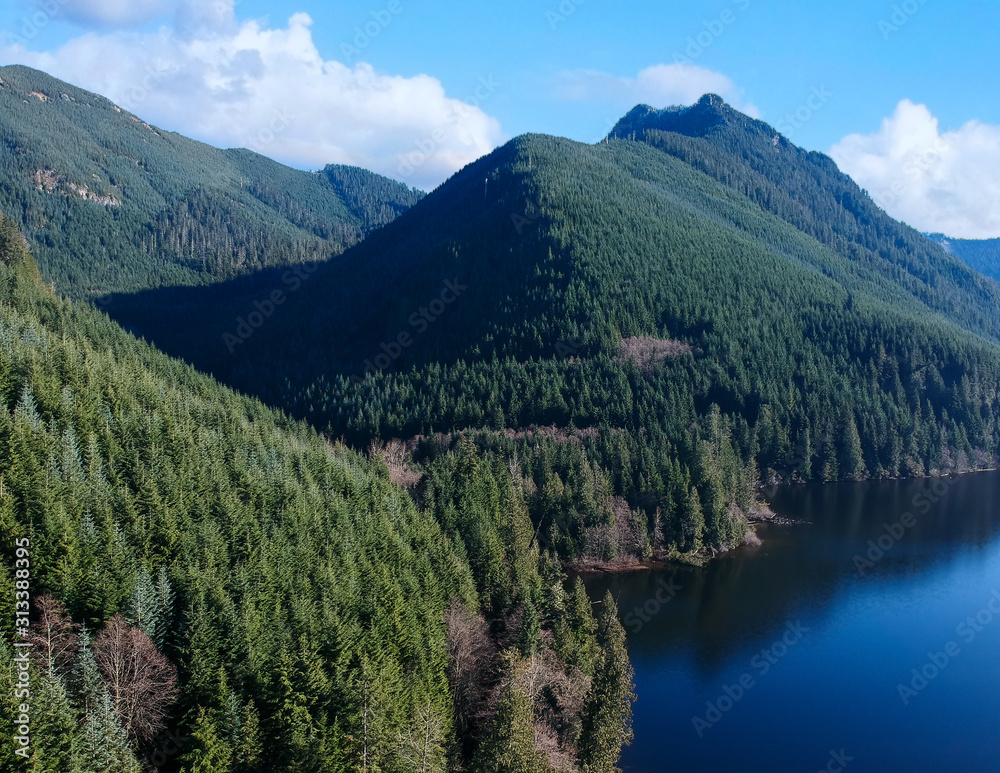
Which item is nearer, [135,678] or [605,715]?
[135,678]

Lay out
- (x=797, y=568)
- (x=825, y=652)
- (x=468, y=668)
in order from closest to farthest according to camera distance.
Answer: (x=468, y=668) < (x=825, y=652) < (x=797, y=568)

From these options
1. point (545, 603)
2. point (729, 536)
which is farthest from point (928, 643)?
point (545, 603)

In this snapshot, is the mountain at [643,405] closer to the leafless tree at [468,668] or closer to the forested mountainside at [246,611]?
the forested mountainside at [246,611]

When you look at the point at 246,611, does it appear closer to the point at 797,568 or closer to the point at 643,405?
the point at 797,568

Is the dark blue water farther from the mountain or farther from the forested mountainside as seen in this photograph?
the forested mountainside

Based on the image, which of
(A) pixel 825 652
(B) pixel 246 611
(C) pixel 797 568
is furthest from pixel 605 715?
(C) pixel 797 568

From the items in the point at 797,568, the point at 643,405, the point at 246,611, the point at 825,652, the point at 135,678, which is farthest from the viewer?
the point at 643,405
